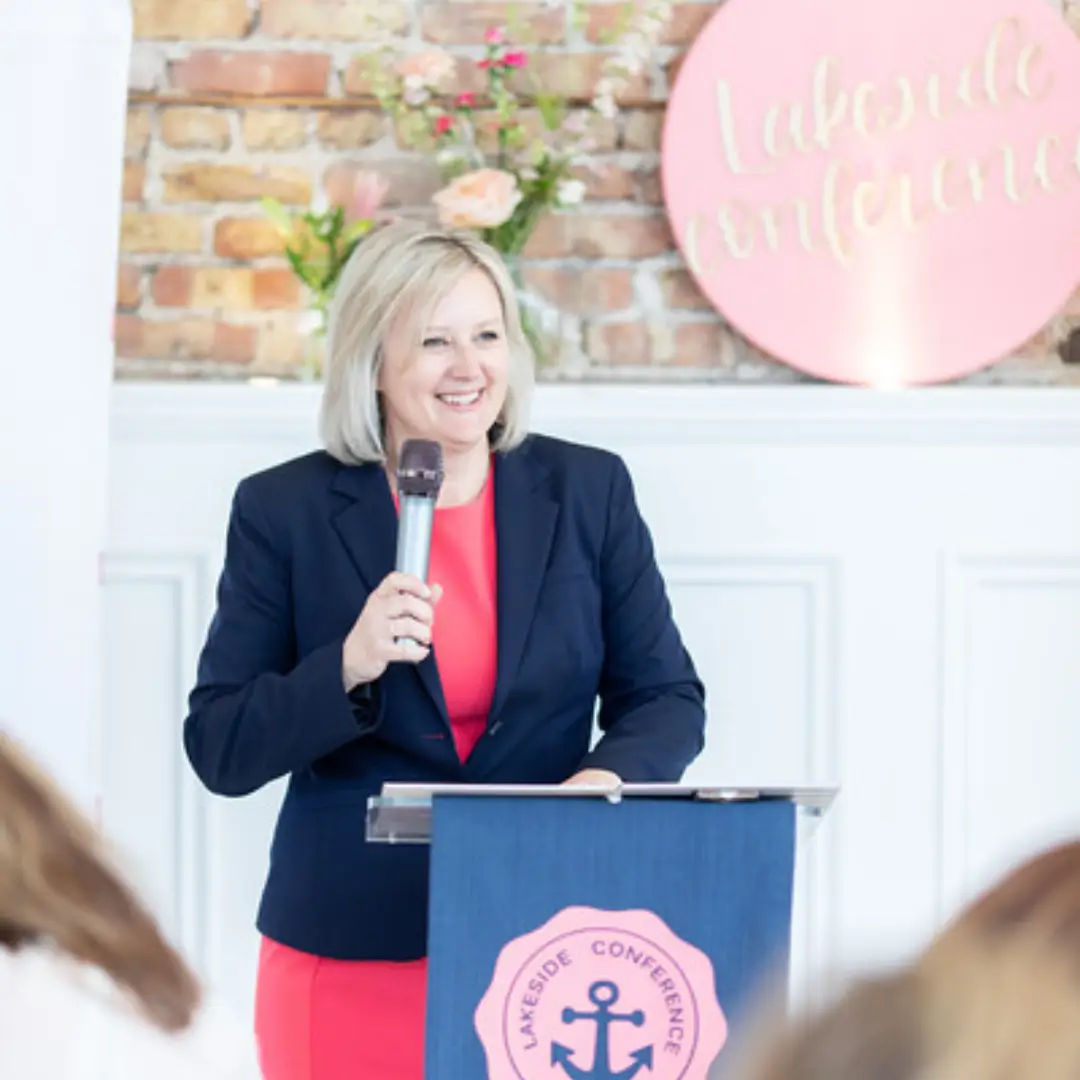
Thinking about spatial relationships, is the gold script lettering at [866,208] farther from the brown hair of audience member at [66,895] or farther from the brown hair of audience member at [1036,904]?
the brown hair of audience member at [1036,904]

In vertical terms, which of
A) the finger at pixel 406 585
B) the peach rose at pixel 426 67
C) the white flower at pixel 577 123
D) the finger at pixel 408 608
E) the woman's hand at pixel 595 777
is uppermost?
the peach rose at pixel 426 67

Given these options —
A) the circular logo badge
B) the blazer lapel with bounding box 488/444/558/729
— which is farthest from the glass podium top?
the blazer lapel with bounding box 488/444/558/729

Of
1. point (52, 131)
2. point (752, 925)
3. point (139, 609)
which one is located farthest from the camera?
point (139, 609)

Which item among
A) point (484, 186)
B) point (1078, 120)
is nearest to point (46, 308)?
point (484, 186)

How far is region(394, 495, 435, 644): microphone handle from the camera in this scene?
71.4 inches

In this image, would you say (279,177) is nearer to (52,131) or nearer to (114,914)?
(52,131)

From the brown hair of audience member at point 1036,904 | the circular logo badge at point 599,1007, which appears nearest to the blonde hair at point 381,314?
the circular logo badge at point 599,1007

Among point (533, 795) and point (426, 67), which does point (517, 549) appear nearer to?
point (533, 795)

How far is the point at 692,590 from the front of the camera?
279 centimetres

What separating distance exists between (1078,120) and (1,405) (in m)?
1.65

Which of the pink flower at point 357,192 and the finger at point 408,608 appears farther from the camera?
the pink flower at point 357,192

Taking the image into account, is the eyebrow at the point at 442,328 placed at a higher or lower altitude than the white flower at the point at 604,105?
lower

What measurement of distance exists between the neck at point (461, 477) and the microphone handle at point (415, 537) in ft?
1.08

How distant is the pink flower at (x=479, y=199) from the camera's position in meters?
2.63
